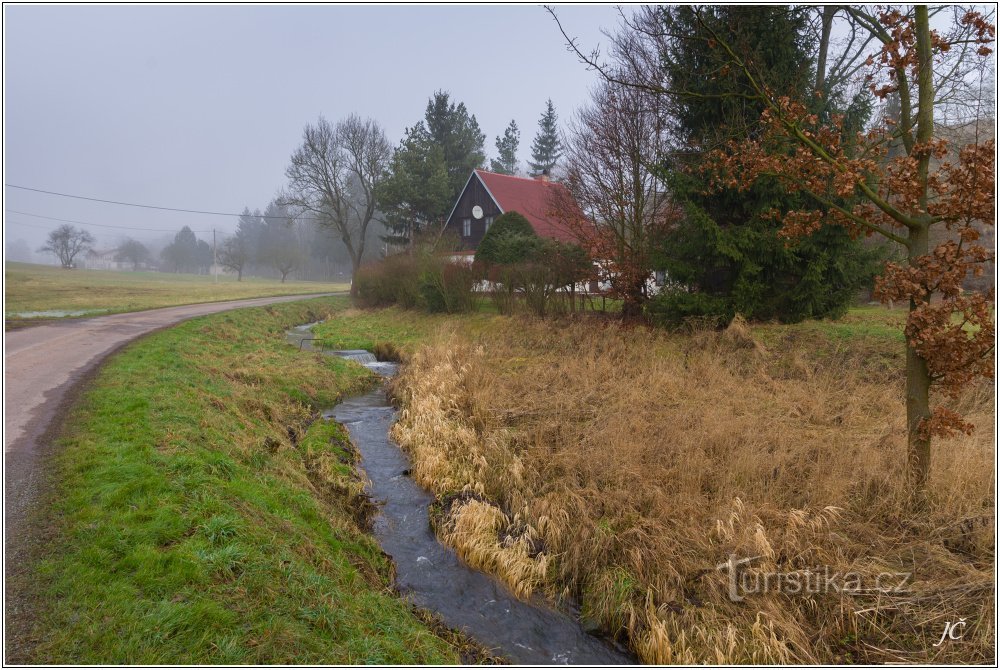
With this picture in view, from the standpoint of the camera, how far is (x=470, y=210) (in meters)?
36.5

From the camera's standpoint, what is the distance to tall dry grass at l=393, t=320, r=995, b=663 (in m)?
4.78

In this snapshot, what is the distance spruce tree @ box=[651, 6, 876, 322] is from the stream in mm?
8964

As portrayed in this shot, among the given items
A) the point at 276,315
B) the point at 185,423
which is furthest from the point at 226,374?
the point at 276,315

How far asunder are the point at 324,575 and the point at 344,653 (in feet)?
3.67

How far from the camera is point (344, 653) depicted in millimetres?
4070

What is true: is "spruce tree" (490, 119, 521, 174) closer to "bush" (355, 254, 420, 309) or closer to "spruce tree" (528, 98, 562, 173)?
"spruce tree" (528, 98, 562, 173)

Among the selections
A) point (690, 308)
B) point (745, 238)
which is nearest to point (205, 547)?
point (690, 308)

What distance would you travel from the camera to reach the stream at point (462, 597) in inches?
197

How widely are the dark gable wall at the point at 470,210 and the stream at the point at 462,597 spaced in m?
27.8

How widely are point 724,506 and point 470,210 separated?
32.0 metres

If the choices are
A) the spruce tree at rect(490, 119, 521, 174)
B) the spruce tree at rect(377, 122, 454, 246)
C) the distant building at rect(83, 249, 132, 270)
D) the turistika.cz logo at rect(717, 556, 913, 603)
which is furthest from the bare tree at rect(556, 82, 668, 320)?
the distant building at rect(83, 249, 132, 270)

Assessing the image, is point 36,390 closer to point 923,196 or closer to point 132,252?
point 923,196

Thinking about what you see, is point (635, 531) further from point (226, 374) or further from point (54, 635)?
point (226, 374)

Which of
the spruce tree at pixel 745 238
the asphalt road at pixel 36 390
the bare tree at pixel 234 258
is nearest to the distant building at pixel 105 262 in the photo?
the bare tree at pixel 234 258
